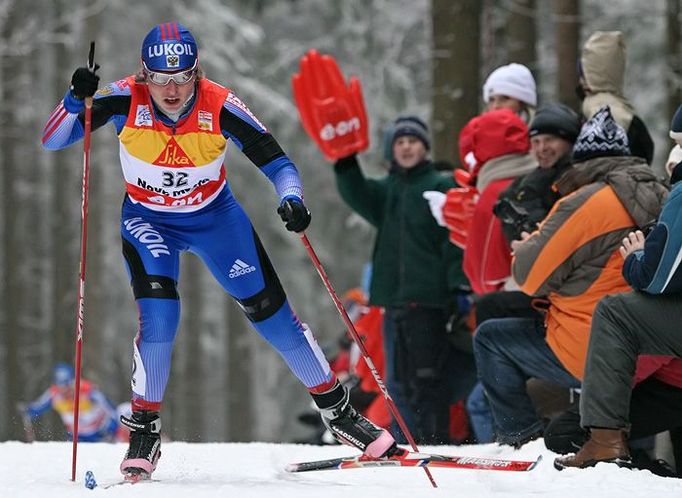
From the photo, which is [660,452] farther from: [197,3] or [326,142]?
[197,3]

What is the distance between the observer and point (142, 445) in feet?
19.1

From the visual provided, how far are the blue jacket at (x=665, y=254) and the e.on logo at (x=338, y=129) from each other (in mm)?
3731

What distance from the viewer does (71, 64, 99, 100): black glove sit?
18.1ft

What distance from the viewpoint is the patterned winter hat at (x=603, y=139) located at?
619cm

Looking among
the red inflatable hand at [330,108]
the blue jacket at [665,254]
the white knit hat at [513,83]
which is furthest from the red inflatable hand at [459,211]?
the blue jacket at [665,254]

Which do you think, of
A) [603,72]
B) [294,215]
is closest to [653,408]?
[294,215]

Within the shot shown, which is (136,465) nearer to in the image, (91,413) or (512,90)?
(512,90)

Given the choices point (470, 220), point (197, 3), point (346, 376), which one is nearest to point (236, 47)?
point (197, 3)

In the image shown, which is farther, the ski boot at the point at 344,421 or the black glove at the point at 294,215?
the ski boot at the point at 344,421

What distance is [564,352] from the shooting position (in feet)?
20.4

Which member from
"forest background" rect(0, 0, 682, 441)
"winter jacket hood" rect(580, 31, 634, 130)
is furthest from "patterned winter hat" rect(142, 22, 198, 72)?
"forest background" rect(0, 0, 682, 441)

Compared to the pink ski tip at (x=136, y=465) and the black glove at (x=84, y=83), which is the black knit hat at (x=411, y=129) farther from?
the pink ski tip at (x=136, y=465)

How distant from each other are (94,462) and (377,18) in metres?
18.8

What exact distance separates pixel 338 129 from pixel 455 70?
2163 mm
